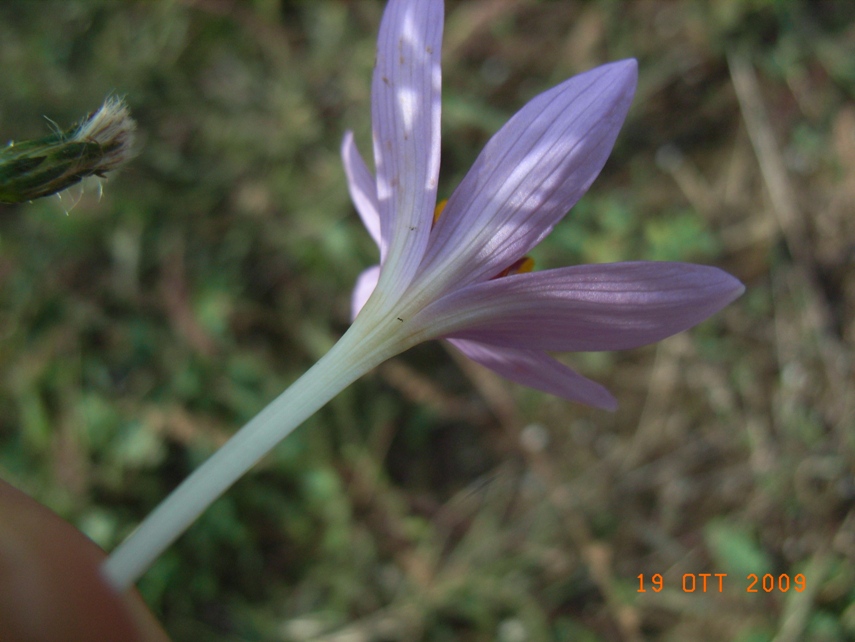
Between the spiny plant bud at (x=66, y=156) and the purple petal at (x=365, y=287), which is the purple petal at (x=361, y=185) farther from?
the spiny plant bud at (x=66, y=156)

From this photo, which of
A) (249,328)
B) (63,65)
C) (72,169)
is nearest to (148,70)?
(63,65)

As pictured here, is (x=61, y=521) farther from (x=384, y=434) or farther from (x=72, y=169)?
(x=384, y=434)

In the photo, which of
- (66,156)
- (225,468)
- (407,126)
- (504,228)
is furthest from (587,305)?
(66,156)
